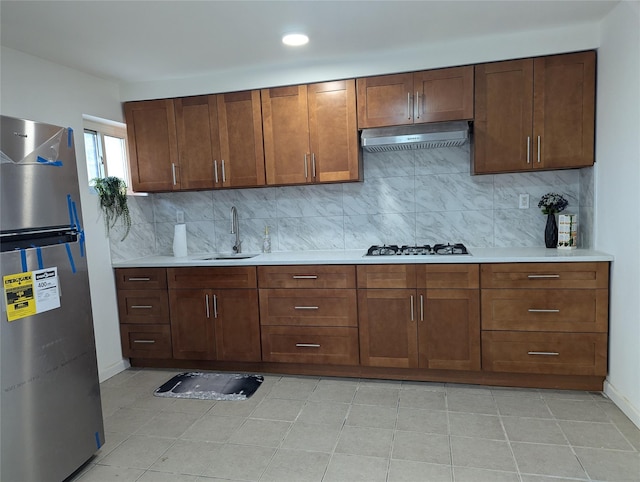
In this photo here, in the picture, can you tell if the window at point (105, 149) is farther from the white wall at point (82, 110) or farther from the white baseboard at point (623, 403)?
the white baseboard at point (623, 403)

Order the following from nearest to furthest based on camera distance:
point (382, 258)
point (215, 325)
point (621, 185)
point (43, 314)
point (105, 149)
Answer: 1. point (43, 314)
2. point (621, 185)
3. point (382, 258)
4. point (215, 325)
5. point (105, 149)

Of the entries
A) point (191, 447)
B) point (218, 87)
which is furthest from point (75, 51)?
point (191, 447)

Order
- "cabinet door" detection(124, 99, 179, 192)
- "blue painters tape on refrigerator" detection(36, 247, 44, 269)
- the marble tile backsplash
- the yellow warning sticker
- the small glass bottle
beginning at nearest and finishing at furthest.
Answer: the yellow warning sticker → "blue painters tape on refrigerator" detection(36, 247, 44, 269) → the marble tile backsplash → "cabinet door" detection(124, 99, 179, 192) → the small glass bottle

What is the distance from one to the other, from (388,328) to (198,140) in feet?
6.80

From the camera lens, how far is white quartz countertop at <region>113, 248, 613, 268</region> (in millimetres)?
2602

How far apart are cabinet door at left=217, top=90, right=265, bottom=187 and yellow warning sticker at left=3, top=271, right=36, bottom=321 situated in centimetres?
177

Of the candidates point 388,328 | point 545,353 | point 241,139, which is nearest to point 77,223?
point 241,139

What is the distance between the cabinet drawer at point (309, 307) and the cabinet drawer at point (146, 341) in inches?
33.0

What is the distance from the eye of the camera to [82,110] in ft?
9.96

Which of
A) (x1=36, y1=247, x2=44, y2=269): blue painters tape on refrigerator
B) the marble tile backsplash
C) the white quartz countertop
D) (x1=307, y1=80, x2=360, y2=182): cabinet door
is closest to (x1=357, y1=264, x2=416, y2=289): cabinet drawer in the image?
the white quartz countertop

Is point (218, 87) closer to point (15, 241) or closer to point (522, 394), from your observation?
point (15, 241)

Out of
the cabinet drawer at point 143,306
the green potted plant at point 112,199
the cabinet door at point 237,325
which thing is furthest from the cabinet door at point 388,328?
the green potted plant at point 112,199

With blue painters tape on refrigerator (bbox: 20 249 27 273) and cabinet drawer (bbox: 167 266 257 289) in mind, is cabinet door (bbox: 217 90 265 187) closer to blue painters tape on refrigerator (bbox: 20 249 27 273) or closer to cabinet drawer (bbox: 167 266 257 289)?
A: cabinet drawer (bbox: 167 266 257 289)

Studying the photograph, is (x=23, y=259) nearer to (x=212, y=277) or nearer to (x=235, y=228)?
(x=212, y=277)
